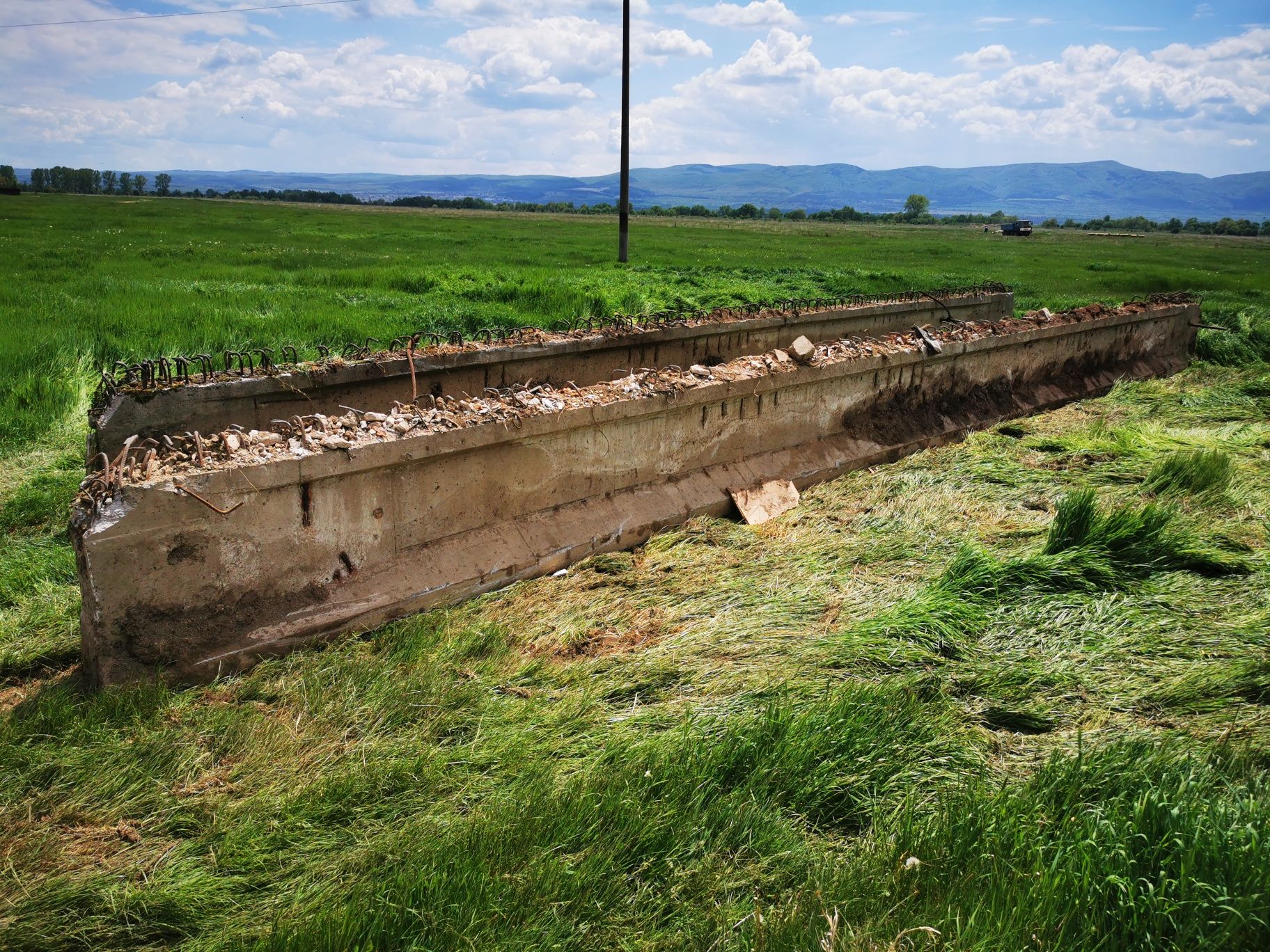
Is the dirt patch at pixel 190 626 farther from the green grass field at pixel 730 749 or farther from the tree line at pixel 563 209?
the tree line at pixel 563 209

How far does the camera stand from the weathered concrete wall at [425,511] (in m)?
3.85

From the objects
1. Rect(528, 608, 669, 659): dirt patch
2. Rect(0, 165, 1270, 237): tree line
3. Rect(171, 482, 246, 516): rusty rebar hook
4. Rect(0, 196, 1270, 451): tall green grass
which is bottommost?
Rect(528, 608, 669, 659): dirt patch

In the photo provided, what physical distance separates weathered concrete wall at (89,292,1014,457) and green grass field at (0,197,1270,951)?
1.04m

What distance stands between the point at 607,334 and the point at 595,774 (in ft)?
18.5

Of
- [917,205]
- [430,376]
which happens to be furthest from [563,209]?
[430,376]

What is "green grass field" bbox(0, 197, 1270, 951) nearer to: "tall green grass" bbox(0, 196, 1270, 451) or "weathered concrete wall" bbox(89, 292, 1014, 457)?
"weathered concrete wall" bbox(89, 292, 1014, 457)


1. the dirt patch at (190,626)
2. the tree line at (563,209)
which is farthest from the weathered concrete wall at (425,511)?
the tree line at (563,209)

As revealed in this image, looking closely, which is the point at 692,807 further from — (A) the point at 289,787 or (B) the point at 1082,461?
(B) the point at 1082,461

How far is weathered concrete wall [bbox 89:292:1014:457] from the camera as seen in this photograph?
18.7 feet

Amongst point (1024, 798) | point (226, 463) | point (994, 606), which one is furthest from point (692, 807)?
point (226, 463)

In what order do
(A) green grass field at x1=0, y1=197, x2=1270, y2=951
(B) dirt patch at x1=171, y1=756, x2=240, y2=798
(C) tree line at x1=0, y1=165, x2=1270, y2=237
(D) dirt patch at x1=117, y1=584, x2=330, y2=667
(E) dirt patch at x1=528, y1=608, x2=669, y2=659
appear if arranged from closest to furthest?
1. (A) green grass field at x1=0, y1=197, x2=1270, y2=951
2. (B) dirt patch at x1=171, y1=756, x2=240, y2=798
3. (D) dirt patch at x1=117, y1=584, x2=330, y2=667
4. (E) dirt patch at x1=528, y1=608, x2=669, y2=659
5. (C) tree line at x1=0, y1=165, x2=1270, y2=237

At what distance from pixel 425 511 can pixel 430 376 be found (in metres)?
2.35

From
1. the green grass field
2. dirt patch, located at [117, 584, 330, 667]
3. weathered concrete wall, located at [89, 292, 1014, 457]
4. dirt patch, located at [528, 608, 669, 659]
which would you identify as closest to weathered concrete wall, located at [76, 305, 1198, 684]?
dirt patch, located at [117, 584, 330, 667]

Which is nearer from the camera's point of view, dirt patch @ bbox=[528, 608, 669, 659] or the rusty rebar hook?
the rusty rebar hook
